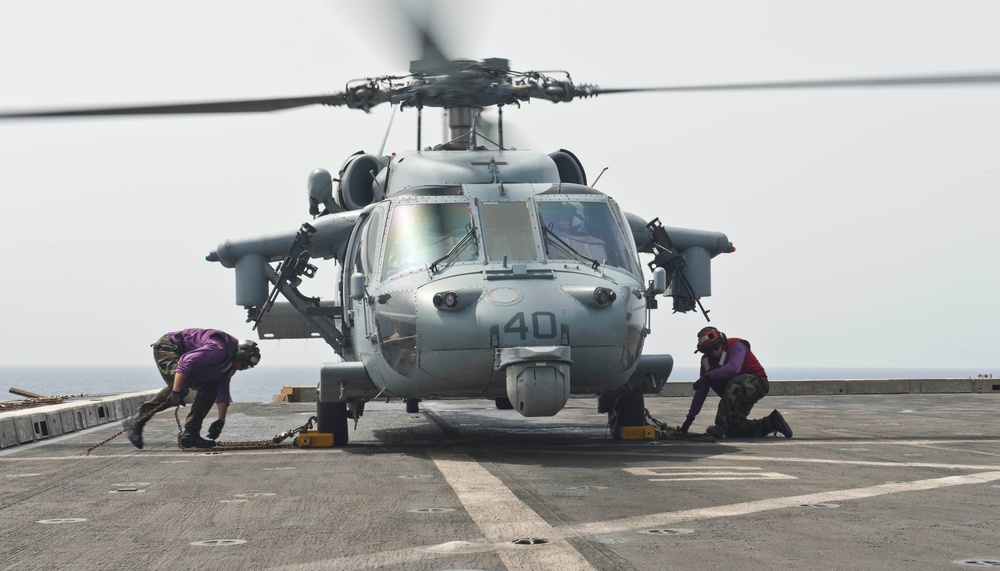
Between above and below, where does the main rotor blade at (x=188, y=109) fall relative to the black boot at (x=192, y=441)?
above

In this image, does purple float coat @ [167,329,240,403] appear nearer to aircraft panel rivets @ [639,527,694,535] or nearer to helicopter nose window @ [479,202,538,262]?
helicopter nose window @ [479,202,538,262]

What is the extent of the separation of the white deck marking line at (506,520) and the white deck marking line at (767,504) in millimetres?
299

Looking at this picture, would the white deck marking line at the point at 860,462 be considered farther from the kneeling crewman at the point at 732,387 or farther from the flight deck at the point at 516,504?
the kneeling crewman at the point at 732,387

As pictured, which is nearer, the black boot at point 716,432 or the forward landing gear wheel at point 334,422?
the forward landing gear wheel at point 334,422

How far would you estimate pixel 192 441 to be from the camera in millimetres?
13008

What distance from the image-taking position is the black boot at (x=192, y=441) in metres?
13.0

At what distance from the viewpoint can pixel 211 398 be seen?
13461 mm

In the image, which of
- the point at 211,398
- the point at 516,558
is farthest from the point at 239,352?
the point at 516,558

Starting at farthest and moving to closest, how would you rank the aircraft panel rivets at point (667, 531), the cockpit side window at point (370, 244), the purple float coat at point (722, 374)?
1. the purple float coat at point (722, 374)
2. the cockpit side window at point (370, 244)
3. the aircraft panel rivets at point (667, 531)

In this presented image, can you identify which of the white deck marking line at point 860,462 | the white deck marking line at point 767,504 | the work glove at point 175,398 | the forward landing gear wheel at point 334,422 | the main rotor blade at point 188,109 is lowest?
the white deck marking line at point 767,504

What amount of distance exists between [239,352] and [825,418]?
898 centimetres

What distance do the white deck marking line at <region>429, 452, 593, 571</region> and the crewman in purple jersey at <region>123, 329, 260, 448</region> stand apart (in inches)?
157

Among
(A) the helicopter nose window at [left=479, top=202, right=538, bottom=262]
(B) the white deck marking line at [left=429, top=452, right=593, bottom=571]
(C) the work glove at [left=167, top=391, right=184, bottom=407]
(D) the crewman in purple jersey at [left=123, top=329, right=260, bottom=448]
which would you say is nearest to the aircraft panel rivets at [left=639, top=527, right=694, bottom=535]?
(B) the white deck marking line at [left=429, top=452, right=593, bottom=571]

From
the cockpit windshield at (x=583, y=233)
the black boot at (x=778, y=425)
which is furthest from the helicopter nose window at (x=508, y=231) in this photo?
the black boot at (x=778, y=425)
